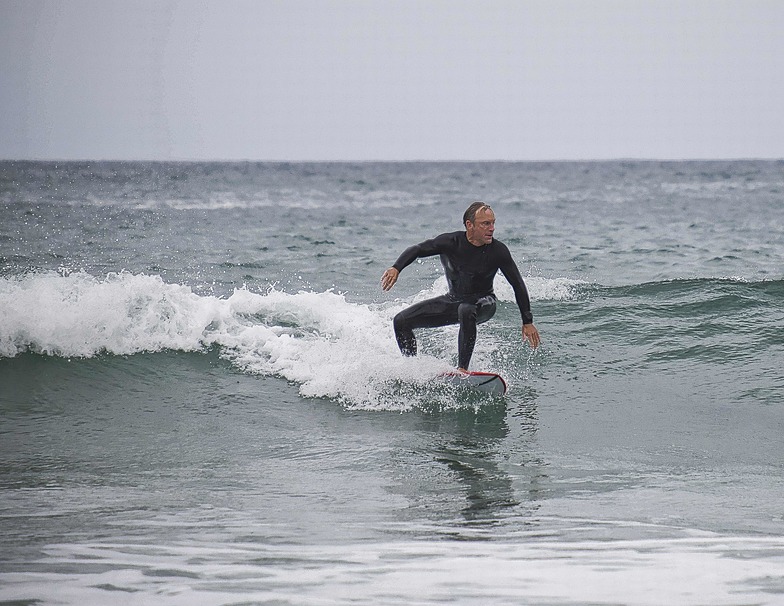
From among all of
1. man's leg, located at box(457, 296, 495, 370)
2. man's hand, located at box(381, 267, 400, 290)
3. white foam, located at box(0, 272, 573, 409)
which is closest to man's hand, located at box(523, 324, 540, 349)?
man's leg, located at box(457, 296, 495, 370)

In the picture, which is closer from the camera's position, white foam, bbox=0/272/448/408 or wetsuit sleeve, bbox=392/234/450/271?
wetsuit sleeve, bbox=392/234/450/271

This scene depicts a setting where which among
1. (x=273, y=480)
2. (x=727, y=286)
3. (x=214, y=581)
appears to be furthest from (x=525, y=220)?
(x=214, y=581)

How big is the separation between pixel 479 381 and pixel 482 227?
1509 millimetres

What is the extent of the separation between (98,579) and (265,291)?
36.7ft

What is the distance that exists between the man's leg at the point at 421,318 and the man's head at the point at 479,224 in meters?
0.78

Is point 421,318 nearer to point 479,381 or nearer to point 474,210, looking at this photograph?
point 479,381

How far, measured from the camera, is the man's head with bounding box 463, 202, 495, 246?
822 centimetres

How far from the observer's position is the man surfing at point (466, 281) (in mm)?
8305

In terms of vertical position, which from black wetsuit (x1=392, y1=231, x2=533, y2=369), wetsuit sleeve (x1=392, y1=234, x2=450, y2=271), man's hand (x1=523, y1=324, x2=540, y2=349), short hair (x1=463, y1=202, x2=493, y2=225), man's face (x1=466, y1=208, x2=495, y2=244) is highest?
short hair (x1=463, y1=202, x2=493, y2=225)

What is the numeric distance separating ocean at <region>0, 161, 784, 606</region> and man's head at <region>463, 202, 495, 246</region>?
1.40 metres

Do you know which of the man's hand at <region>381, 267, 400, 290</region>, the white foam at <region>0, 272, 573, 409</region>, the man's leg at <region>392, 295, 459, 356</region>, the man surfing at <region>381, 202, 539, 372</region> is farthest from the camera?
the white foam at <region>0, 272, 573, 409</region>

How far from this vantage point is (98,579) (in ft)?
13.0

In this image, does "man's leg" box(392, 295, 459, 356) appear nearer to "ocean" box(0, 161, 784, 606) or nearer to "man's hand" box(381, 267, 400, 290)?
"ocean" box(0, 161, 784, 606)

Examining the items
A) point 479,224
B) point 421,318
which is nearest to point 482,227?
point 479,224
